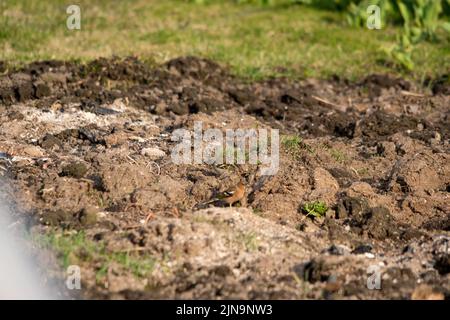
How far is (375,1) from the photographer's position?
9664mm

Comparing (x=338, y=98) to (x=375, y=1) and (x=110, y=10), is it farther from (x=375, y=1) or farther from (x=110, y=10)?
(x=110, y=10)

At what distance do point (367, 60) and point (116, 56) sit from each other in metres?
2.62

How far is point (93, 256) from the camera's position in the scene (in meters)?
4.59

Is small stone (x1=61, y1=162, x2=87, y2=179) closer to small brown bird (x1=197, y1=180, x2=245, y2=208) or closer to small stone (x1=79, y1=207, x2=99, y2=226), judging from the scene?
small stone (x1=79, y1=207, x2=99, y2=226)

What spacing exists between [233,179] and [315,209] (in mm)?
640

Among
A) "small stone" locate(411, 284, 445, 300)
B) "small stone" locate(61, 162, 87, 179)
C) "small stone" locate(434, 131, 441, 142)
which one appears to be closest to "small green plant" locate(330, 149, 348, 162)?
"small stone" locate(434, 131, 441, 142)

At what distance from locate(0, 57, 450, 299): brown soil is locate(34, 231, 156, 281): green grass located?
43 mm

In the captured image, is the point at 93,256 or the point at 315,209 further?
the point at 315,209

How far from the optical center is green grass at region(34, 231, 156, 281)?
14.8 ft

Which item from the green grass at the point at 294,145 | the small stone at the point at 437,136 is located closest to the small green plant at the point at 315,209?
the green grass at the point at 294,145

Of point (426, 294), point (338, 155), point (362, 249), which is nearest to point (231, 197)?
point (362, 249)

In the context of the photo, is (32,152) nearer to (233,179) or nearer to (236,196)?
(233,179)

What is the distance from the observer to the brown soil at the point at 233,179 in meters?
4.59
